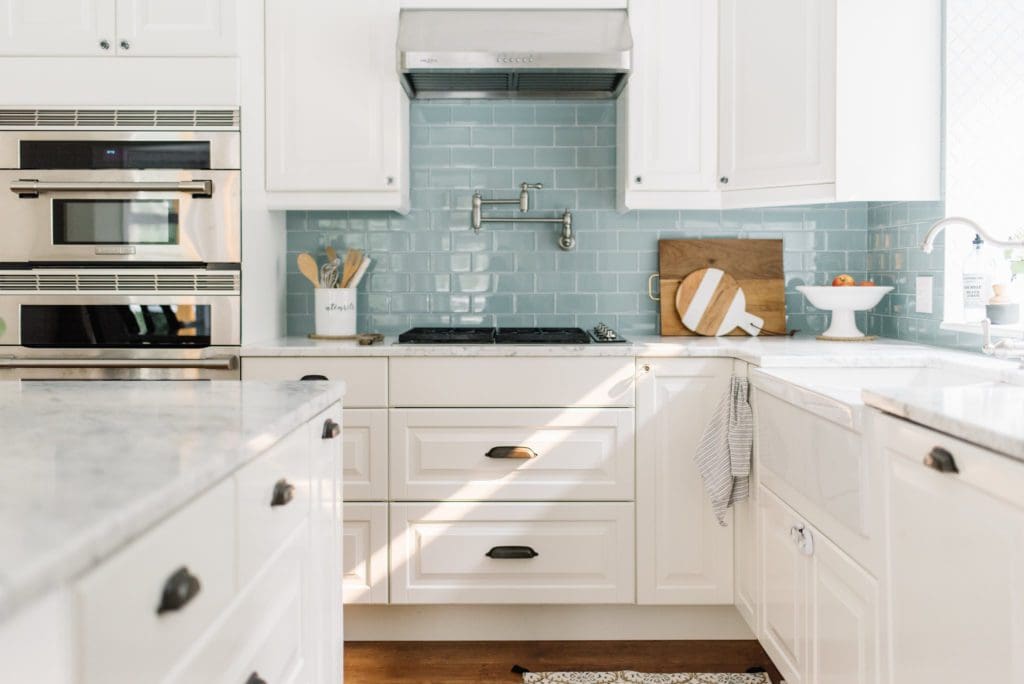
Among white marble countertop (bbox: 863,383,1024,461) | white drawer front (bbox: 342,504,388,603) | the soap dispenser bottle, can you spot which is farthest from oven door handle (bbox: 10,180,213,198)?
the soap dispenser bottle

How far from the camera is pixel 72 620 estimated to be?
0.64m

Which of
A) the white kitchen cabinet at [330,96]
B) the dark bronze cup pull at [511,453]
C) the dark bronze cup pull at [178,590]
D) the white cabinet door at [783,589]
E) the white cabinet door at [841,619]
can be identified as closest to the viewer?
the dark bronze cup pull at [178,590]

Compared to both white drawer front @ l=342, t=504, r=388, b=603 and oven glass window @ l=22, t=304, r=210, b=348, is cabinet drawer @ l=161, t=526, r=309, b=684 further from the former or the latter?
oven glass window @ l=22, t=304, r=210, b=348

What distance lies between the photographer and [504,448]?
262cm

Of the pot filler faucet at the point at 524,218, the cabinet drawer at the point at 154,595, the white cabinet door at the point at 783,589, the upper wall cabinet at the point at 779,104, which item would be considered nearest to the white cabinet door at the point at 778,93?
the upper wall cabinet at the point at 779,104

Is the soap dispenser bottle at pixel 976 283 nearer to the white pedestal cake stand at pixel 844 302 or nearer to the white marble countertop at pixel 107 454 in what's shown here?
the white pedestal cake stand at pixel 844 302

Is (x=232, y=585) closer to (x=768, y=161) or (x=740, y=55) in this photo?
(x=768, y=161)

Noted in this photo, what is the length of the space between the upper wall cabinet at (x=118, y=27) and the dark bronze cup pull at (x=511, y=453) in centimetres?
160

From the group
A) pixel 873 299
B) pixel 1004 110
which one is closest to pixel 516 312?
pixel 873 299

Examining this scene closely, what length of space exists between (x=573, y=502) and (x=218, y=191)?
1.57 metres

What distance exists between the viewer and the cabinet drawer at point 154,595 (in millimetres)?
677

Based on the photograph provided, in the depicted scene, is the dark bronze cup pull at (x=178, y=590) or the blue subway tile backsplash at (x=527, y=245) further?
the blue subway tile backsplash at (x=527, y=245)

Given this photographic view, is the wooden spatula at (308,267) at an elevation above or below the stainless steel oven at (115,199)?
below

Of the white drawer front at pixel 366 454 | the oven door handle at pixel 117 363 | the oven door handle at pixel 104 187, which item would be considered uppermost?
the oven door handle at pixel 104 187
